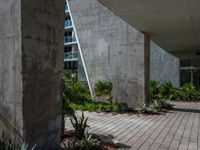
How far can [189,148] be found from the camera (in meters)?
4.79

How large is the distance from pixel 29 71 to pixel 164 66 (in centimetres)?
1545

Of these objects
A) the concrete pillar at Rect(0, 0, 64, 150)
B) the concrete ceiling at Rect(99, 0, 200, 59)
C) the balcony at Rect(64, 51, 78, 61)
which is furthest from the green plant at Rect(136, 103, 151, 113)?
the balcony at Rect(64, 51, 78, 61)

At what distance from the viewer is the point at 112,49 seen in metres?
10.9

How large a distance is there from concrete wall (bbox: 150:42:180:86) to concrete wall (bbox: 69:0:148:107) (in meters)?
7.03

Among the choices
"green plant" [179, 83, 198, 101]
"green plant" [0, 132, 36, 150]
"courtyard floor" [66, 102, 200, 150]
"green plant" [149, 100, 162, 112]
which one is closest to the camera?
"green plant" [0, 132, 36, 150]

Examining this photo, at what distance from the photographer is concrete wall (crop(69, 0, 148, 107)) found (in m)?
9.93

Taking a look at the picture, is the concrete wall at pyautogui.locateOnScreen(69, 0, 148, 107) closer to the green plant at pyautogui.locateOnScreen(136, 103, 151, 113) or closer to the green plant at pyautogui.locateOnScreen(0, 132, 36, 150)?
the green plant at pyautogui.locateOnScreen(136, 103, 151, 113)

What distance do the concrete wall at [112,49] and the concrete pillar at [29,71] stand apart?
626 cm

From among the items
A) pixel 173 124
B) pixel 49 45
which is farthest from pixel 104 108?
pixel 49 45

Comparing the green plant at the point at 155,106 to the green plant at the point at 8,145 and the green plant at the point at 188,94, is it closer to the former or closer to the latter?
the green plant at the point at 188,94

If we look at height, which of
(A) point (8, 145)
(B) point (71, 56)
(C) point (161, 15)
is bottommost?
(A) point (8, 145)

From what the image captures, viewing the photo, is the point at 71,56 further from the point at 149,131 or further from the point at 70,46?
the point at 149,131

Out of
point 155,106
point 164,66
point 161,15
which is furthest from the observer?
point 164,66

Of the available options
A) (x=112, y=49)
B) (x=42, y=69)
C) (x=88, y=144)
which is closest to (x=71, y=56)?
(x=112, y=49)
